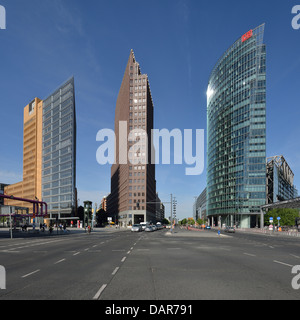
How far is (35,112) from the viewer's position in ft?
540

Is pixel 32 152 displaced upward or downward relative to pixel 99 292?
upward

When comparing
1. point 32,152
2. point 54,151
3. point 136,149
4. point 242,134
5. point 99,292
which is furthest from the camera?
point 32,152

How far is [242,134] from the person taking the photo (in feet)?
403

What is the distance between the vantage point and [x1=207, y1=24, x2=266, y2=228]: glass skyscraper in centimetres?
11888

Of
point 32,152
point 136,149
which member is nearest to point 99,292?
point 136,149

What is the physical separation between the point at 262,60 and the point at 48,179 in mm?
104620

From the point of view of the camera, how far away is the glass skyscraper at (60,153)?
136 m

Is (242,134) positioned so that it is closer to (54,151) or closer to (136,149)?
(136,149)

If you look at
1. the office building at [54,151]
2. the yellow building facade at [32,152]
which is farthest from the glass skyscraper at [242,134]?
the yellow building facade at [32,152]

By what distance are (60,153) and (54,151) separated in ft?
19.9

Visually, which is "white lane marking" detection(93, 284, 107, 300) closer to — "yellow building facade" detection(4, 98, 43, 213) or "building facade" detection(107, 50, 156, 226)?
"building facade" detection(107, 50, 156, 226)
